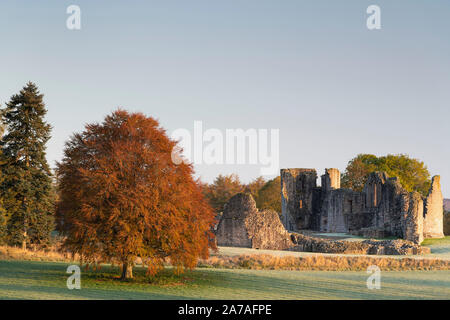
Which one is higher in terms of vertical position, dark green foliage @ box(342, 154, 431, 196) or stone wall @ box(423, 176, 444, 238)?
dark green foliage @ box(342, 154, 431, 196)

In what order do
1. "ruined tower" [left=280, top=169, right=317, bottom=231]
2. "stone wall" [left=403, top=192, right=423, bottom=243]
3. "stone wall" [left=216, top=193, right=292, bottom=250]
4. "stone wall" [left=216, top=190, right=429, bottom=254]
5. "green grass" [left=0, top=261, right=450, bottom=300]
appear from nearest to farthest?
"green grass" [left=0, top=261, right=450, bottom=300]
"stone wall" [left=216, top=190, right=429, bottom=254]
"stone wall" [left=216, top=193, right=292, bottom=250]
"stone wall" [left=403, top=192, right=423, bottom=243]
"ruined tower" [left=280, top=169, right=317, bottom=231]

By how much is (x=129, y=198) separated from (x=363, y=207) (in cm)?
5492

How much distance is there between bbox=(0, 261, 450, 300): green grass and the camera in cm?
1672

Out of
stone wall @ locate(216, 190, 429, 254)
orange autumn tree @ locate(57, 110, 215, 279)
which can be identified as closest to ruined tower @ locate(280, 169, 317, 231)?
stone wall @ locate(216, 190, 429, 254)

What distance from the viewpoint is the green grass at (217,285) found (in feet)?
54.9

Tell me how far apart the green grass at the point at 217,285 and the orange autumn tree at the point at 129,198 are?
1168 millimetres

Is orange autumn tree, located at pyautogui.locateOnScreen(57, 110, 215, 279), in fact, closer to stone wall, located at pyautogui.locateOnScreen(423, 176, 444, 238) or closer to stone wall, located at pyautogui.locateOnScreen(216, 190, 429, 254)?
stone wall, located at pyautogui.locateOnScreen(216, 190, 429, 254)

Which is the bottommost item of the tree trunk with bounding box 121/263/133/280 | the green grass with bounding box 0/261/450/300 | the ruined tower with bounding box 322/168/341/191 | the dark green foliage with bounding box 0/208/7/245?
the green grass with bounding box 0/261/450/300

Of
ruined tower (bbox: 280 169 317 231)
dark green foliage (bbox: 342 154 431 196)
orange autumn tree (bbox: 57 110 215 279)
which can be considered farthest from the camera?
dark green foliage (bbox: 342 154 431 196)

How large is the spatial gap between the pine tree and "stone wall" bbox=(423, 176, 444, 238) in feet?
136

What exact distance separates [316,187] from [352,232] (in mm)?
13047

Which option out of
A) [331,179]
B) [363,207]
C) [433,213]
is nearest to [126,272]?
[433,213]
